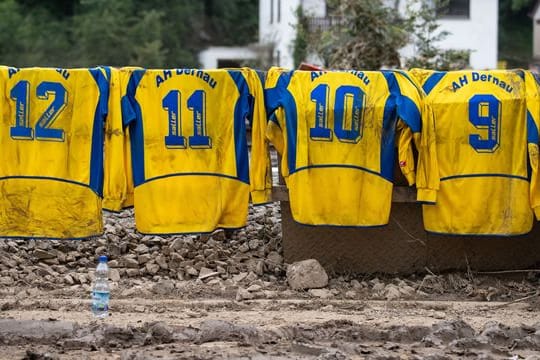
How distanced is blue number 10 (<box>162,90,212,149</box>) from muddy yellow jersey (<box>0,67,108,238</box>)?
53 centimetres

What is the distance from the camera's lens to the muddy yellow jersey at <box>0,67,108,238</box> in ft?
26.3

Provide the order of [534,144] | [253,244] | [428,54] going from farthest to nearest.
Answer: [428,54]
[253,244]
[534,144]

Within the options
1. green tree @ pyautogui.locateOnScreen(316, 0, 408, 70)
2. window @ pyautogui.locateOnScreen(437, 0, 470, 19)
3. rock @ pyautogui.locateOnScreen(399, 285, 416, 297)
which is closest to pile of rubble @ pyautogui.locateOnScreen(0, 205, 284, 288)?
rock @ pyautogui.locateOnScreen(399, 285, 416, 297)

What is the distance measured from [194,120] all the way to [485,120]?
238 centimetres

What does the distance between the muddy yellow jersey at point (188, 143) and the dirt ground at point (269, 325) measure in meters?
0.62

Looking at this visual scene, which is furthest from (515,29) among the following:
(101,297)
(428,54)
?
(101,297)

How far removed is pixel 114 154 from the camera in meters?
8.00

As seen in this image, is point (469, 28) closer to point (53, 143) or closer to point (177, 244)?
point (177, 244)

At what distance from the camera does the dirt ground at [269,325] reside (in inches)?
236

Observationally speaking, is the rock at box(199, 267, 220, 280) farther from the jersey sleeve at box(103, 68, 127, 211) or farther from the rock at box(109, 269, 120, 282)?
the jersey sleeve at box(103, 68, 127, 211)

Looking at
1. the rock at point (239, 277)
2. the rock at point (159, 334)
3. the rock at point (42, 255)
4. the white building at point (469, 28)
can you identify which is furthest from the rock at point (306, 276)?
the white building at point (469, 28)

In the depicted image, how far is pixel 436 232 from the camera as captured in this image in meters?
8.24

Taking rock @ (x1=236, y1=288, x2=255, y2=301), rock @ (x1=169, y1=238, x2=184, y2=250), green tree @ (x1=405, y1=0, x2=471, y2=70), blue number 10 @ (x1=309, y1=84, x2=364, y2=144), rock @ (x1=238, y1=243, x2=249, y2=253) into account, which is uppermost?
green tree @ (x1=405, y1=0, x2=471, y2=70)

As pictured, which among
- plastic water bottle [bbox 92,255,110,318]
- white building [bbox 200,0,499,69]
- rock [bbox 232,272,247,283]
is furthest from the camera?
white building [bbox 200,0,499,69]
